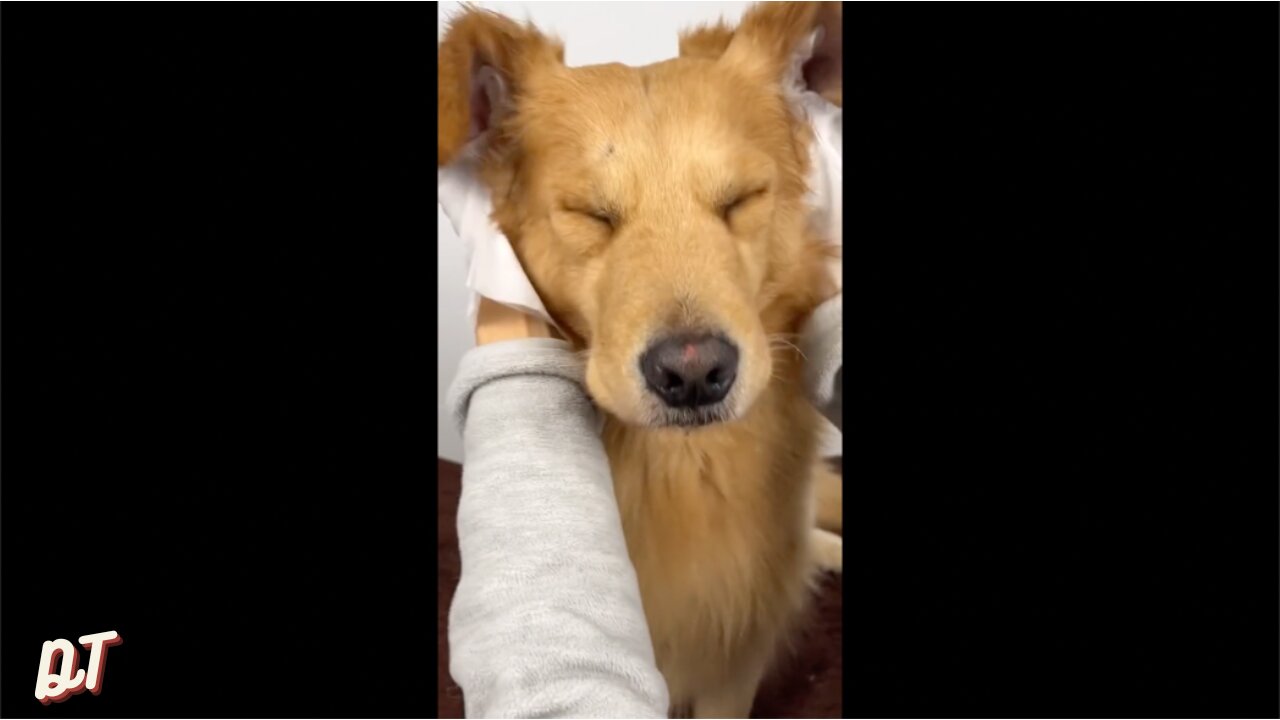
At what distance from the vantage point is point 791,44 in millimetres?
920

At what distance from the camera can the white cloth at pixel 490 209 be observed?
906mm

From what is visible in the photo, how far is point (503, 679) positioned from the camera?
29.9 inches

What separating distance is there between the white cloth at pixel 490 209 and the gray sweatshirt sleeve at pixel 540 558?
2.2 inches

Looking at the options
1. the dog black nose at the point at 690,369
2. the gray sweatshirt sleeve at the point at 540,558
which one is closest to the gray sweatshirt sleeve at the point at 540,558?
the gray sweatshirt sleeve at the point at 540,558

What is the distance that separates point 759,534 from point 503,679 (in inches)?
15.0

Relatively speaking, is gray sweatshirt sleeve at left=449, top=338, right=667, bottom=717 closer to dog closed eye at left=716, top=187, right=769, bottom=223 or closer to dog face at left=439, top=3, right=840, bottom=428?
dog face at left=439, top=3, right=840, bottom=428

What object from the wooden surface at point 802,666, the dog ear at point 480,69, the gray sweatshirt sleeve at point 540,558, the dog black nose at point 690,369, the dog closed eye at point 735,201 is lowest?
the wooden surface at point 802,666

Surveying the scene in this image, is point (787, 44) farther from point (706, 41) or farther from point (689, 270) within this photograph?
point (689, 270)

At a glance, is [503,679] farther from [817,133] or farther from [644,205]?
[817,133]

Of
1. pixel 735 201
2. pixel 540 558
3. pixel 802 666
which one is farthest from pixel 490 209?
pixel 802 666

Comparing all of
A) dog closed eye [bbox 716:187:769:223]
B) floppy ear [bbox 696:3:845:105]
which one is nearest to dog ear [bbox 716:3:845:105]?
floppy ear [bbox 696:3:845:105]

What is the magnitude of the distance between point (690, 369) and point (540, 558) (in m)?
0.19

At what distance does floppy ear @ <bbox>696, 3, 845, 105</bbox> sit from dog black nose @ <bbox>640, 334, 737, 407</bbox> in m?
0.29

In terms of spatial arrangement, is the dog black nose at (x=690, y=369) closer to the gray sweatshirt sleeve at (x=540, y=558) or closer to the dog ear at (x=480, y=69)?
the gray sweatshirt sleeve at (x=540, y=558)
